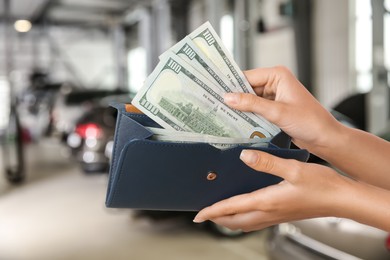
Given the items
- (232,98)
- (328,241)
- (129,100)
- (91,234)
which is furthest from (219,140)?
(91,234)

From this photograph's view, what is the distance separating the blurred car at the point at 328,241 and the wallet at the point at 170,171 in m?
1.18

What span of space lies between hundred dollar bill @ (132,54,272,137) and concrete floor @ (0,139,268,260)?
269cm

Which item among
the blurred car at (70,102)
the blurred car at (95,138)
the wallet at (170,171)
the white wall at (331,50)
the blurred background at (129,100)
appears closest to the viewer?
the wallet at (170,171)

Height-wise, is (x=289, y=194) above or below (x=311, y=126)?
below

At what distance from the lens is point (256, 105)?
42.6 inches

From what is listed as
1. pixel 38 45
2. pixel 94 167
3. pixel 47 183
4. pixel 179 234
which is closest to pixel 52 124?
pixel 47 183

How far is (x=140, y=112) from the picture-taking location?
43.8 inches

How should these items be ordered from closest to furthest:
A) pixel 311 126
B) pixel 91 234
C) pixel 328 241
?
pixel 311 126 → pixel 328 241 → pixel 91 234

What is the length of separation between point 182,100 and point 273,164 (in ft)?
0.85

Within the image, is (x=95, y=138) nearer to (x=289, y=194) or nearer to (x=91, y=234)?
(x=91, y=234)

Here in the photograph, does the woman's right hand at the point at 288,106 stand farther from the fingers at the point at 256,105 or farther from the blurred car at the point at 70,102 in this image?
the blurred car at the point at 70,102

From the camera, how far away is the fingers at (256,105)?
1.08 meters

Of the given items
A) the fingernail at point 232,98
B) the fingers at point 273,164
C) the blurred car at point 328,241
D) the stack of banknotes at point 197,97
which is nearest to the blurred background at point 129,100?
the blurred car at point 328,241

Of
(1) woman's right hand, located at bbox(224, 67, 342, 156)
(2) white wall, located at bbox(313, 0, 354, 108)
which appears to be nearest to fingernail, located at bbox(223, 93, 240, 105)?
(1) woman's right hand, located at bbox(224, 67, 342, 156)
